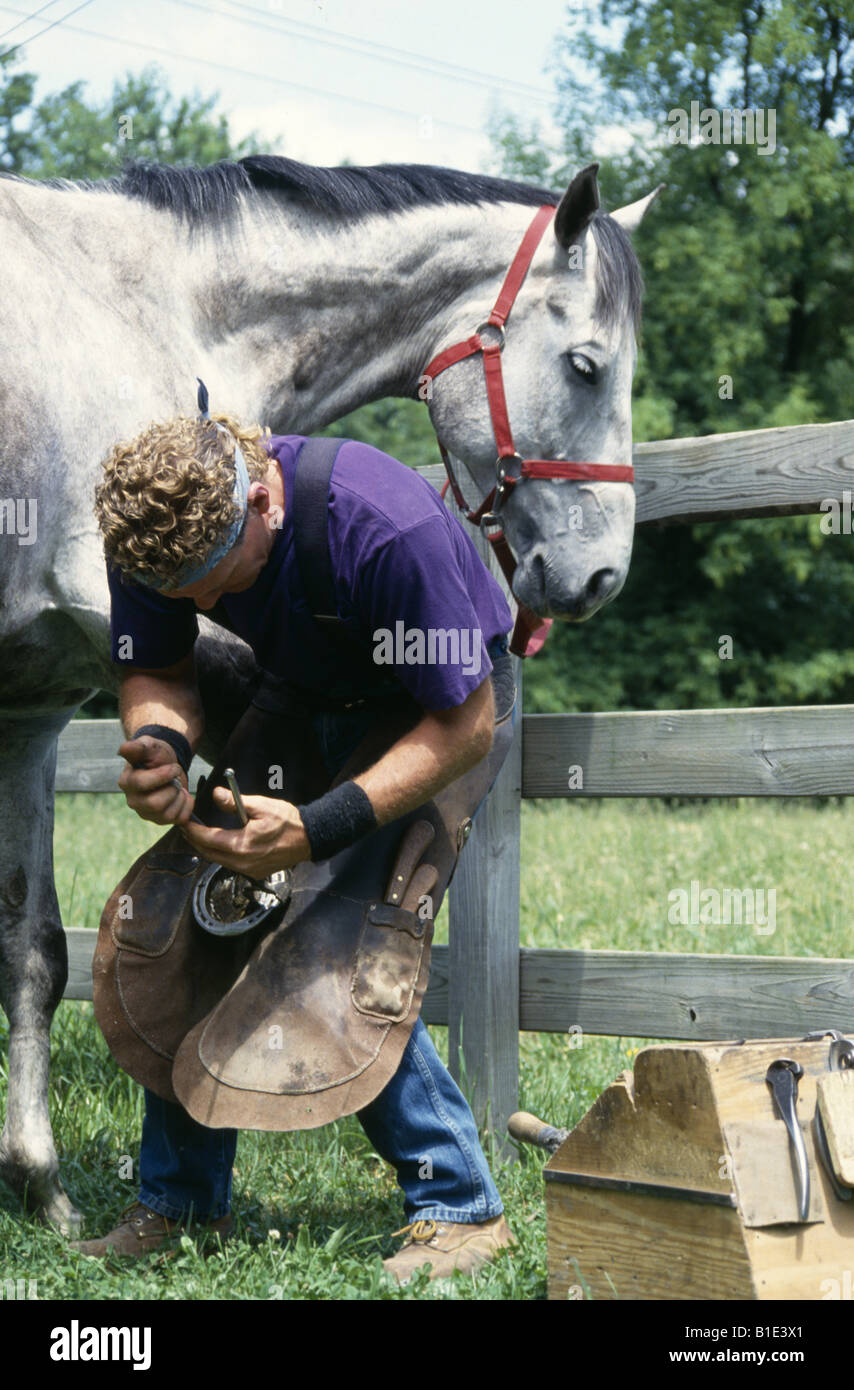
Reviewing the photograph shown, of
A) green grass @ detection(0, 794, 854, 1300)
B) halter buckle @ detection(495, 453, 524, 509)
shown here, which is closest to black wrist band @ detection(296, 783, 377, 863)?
green grass @ detection(0, 794, 854, 1300)

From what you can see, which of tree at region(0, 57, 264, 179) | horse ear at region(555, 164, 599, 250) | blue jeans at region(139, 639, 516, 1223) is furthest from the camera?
tree at region(0, 57, 264, 179)

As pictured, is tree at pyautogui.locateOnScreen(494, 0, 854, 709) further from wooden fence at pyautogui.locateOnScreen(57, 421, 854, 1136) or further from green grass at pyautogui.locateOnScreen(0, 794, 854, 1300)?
wooden fence at pyautogui.locateOnScreen(57, 421, 854, 1136)

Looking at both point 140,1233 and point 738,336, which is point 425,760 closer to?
point 140,1233

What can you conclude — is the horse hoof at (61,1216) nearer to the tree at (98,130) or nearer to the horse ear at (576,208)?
the horse ear at (576,208)

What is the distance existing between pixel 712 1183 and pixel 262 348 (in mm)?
2383

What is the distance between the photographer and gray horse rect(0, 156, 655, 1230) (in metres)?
3.18

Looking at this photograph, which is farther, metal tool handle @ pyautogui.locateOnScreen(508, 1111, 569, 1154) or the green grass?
metal tool handle @ pyautogui.locateOnScreen(508, 1111, 569, 1154)

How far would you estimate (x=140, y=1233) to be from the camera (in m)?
2.93

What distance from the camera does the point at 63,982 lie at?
3.65 metres

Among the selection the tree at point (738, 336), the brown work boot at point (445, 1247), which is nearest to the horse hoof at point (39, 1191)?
the brown work boot at point (445, 1247)

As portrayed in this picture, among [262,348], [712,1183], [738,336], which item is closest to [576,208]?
[262,348]

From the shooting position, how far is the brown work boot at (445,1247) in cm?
271

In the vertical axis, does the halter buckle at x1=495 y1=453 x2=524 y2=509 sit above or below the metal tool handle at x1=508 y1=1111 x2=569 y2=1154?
above
